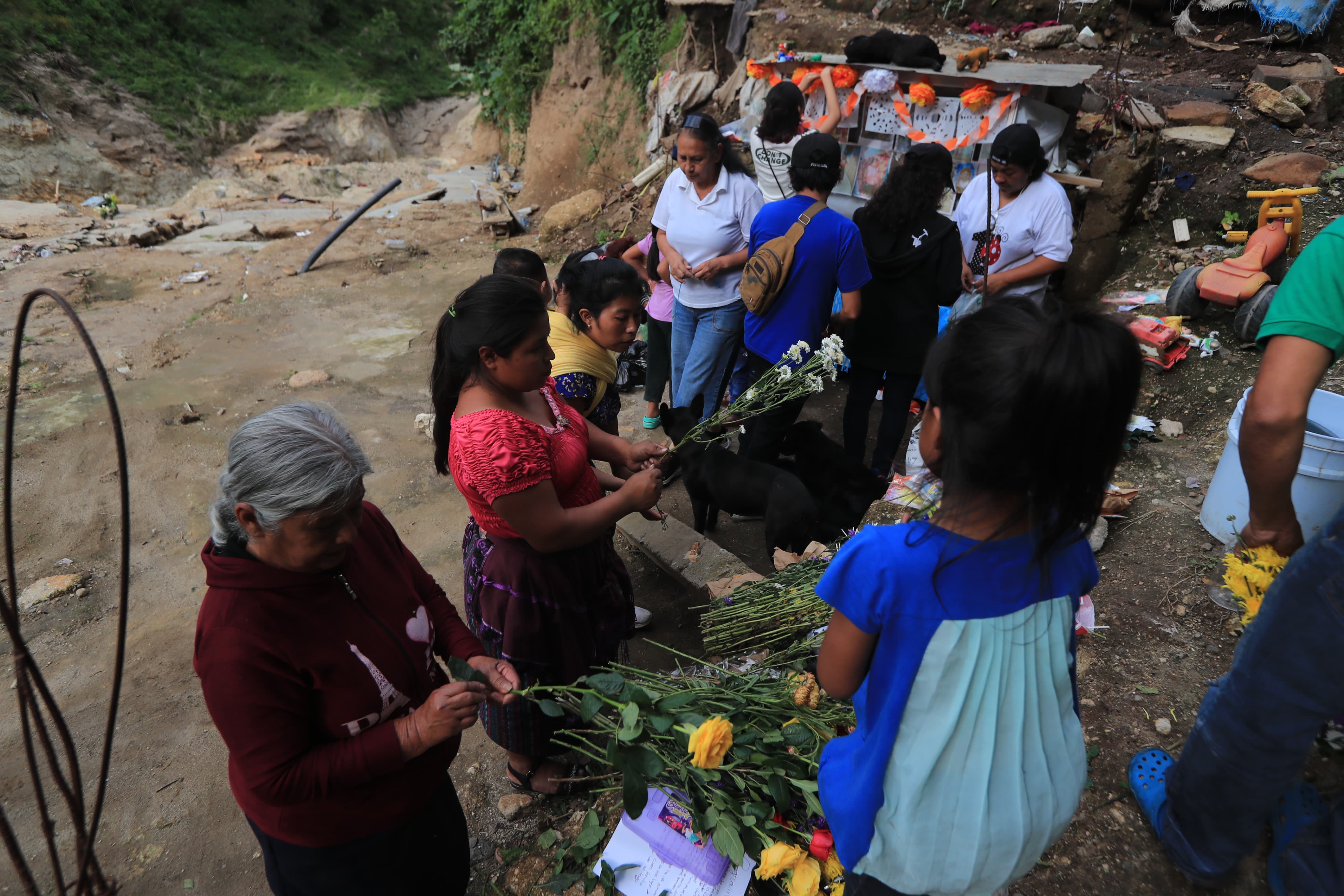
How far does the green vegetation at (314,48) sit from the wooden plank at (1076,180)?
6590 millimetres

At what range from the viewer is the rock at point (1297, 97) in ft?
20.6

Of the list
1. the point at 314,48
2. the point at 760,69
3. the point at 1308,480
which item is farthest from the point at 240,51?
the point at 1308,480

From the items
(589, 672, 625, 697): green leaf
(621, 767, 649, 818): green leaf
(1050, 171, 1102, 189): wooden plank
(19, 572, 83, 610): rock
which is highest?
(1050, 171, 1102, 189): wooden plank

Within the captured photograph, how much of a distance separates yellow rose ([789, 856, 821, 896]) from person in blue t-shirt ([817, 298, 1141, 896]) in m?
0.47

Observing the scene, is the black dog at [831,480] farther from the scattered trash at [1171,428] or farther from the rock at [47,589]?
the rock at [47,589]

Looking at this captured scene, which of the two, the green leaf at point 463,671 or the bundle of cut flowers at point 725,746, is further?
the green leaf at point 463,671

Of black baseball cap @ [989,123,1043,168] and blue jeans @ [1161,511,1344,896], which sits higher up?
black baseball cap @ [989,123,1043,168]

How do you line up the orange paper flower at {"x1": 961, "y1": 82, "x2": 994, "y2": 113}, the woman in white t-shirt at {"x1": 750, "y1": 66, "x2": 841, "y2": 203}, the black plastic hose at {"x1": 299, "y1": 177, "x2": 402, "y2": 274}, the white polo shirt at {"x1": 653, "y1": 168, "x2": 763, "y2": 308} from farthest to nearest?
1. the black plastic hose at {"x1": 299, "y1": 177, "x2": 402, "y2": 274}
2. the orange paper flower at {"x1": 961, "y1": 82, "x2": 994, "y2": 113}
3. the woman in white t-shirt at {"x1": 750, "y1": 66, "x2": 841, "y2": 203}
4. the white polo shirt at {"x1": 653, "y1": 168, "x2": 763, "y2": 308}

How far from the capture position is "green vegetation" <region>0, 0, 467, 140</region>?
16719mm

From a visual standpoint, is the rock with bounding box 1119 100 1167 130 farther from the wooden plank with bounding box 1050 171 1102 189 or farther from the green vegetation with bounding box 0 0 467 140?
the green vegetation with bounding box 0 0 467 140

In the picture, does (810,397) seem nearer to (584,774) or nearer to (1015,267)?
(1015,267)

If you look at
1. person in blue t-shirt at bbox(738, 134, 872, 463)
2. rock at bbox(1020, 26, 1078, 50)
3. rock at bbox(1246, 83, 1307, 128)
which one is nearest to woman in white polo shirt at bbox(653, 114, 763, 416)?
person in blue t-shirt at bbox(738, 134, 872, 463)

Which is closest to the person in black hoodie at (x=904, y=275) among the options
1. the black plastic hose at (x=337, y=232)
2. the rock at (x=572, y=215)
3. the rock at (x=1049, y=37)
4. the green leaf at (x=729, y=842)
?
the green leaf at (x=729, y=842)

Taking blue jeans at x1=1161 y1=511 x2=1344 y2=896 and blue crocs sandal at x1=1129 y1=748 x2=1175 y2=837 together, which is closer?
blue jeans at x1=1161 y1=511 x2=1344 y2=896
